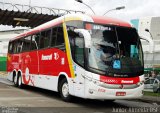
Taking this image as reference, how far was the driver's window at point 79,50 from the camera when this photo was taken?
566 inches

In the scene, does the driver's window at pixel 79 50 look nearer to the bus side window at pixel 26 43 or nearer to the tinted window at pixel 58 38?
the tinted window at pixel 58 38

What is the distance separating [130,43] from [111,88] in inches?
84.8

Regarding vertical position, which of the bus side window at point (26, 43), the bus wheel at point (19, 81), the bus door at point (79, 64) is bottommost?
the bus wheel at point (19, 81)

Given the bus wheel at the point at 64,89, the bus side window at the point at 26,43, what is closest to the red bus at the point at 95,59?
the bus wheel at the point at 64,89

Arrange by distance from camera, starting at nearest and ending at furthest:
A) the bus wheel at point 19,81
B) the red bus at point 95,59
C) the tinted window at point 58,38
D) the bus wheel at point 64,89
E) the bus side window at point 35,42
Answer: the red bus at point 95,59
the bus wheel at point 64,89
the tinted window at point 58,38
the bus side window at point 35,42
the bus wheel at point 19,81

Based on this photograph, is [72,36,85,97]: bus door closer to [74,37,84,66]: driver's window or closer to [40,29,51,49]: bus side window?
[74,37,84,66]: driver's window

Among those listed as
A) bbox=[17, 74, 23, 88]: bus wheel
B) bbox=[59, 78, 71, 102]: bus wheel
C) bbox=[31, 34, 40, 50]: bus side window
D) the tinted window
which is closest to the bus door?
bbox=[59, 78, 71, 102]: bus wheel

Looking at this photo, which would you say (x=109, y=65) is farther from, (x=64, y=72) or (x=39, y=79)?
(x=39, y=79)

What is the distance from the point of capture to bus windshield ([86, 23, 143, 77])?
45.7ft

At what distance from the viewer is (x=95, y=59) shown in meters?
14.0

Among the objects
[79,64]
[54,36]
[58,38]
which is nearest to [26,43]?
[54,36]

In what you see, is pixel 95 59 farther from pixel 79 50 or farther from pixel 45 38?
pixel 45 38

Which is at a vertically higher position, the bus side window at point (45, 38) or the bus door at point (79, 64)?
the bus side window at point (45, 38)

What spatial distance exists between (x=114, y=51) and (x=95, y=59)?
0.82m
